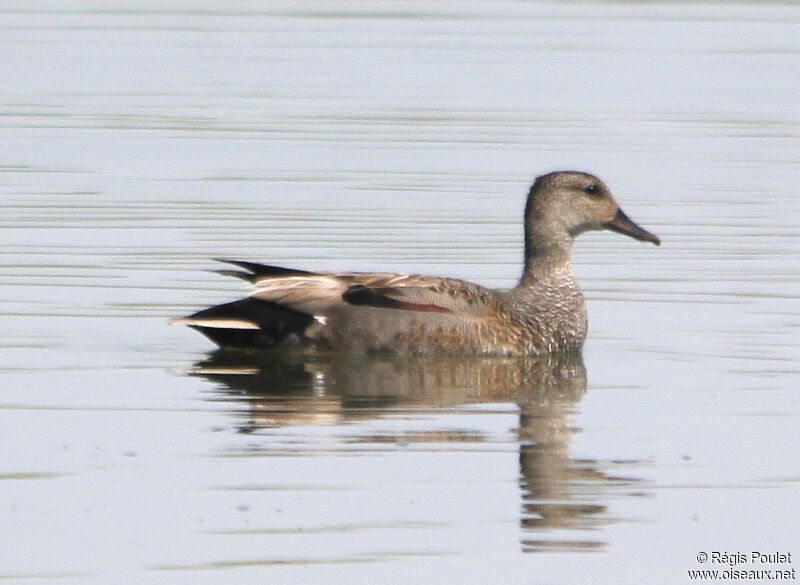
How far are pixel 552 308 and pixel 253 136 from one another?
9259 mm

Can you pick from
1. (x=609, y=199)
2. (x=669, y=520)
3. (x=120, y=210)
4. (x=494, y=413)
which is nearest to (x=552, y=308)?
(x=609, y=199)

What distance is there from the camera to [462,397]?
1088 centimetres

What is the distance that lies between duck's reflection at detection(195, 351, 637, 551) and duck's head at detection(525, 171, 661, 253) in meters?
0.92

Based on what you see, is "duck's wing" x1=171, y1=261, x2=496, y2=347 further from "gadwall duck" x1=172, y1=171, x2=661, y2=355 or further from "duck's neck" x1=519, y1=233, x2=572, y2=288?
"duck's neck" x1=519, y1=233, x2=572, y2=288

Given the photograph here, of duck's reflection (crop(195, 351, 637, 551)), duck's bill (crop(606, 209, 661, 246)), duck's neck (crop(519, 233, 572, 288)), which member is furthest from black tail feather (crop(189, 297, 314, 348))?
duck's bill (crop(606, 209, 661, 246))

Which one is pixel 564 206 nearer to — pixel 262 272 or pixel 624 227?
pixel 624 227

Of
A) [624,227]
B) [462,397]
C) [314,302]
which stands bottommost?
[462,397]

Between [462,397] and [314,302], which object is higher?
[314,302]

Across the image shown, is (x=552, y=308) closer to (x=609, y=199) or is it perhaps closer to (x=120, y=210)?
(x=609, y=199)

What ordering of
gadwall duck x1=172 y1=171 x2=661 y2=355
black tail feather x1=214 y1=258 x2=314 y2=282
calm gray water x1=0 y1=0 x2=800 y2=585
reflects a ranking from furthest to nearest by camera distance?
1. gadwall duck x1=172 y1=171 x2=661 y2=355
2. black tail feather x1=214 y1=258 x2=314 y2=282
3. calm gray water x1=0 y1=0 x2=800 y2=585

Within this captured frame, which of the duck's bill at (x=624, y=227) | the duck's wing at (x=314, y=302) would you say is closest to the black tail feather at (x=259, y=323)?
the duck's wing at (x=314, y=302)

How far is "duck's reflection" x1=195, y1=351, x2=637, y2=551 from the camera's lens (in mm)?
8672

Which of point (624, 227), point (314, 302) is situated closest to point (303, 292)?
point (314, 302)

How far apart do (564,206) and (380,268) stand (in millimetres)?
2289
